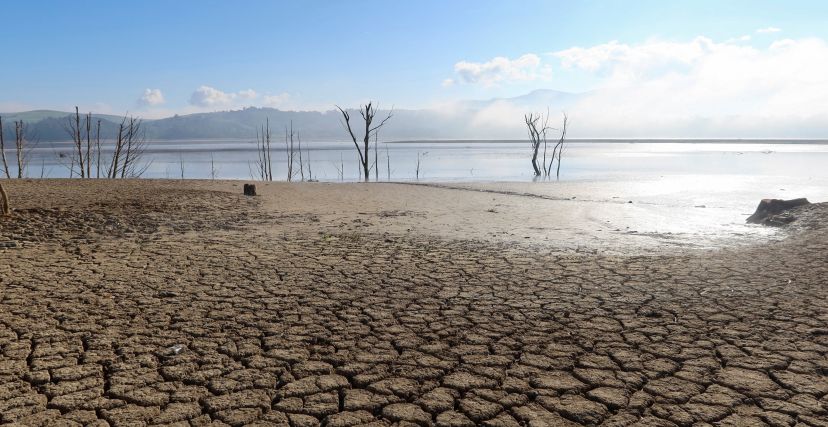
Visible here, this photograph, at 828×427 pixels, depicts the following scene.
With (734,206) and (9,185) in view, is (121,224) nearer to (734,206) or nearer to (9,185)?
(9,185)

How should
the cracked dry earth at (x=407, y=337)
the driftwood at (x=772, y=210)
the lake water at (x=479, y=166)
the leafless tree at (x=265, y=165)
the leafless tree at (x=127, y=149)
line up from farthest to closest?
the lake water at (x=479, y=166), the leafless tree at (x=265, y=165), the leafless tree at (x=127, y=149), the driftwood at (x=772, y=210), the cracked dry earth at (x=407, y=337)

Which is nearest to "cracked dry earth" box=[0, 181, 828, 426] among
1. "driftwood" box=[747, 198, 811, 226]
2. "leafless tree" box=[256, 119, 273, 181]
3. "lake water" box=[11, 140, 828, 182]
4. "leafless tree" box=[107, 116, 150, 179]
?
"driftwood" box=[747, 198, 811, 226]

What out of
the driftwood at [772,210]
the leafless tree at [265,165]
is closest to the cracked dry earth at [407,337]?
the driftwood at [772,210]

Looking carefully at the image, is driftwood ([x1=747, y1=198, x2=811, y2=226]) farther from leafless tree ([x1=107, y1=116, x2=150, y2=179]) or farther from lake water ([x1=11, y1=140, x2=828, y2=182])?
leafless tree ([x1=107, y1=116, x2=150, y2=179])

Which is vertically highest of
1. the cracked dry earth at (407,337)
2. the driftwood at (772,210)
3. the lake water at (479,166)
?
the lake water at (479,166)

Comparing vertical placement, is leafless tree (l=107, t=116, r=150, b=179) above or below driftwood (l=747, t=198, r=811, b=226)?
above

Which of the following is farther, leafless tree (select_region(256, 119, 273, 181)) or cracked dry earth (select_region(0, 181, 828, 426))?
leafless tree (select_region(256, 119, 273, 181))

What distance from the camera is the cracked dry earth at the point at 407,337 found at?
2904 millimetres

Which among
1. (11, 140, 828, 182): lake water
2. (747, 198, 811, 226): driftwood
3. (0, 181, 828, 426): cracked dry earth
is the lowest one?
(0, 181, 828, 426): cracked dry earth

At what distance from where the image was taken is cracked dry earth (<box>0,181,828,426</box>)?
2.90m

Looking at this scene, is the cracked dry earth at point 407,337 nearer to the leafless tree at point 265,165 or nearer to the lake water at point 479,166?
the leafless tree at point 265,165

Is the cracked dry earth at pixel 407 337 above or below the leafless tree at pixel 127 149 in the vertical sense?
below

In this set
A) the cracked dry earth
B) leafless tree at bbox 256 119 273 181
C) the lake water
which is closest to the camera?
the cracked dry earth

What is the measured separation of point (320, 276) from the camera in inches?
217
